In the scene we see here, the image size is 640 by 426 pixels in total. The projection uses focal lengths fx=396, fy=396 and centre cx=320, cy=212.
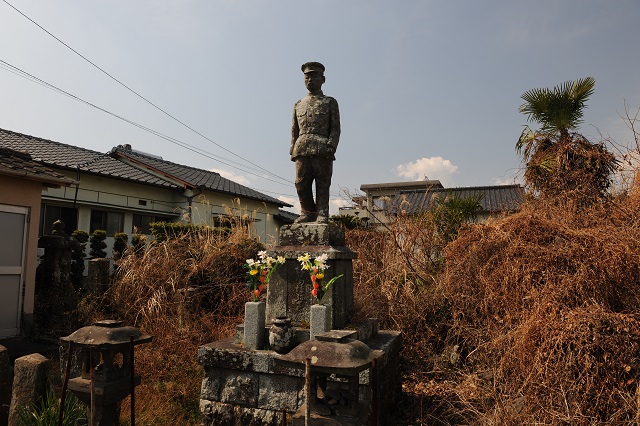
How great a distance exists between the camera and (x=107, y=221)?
1293cm

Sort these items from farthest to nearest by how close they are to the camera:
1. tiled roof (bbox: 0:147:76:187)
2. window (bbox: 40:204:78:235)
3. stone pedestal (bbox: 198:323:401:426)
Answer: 1. window (bbox: 40:204:78:235)
2. tiled roof (bbox: 0:147:76:187)
3. stone pedestal (bbox: 198:323:401:426)

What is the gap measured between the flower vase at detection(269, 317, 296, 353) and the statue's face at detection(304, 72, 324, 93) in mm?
3058

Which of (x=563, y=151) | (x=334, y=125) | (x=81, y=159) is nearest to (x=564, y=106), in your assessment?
(x=563, y=151)

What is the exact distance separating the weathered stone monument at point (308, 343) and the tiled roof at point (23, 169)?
4778 mm

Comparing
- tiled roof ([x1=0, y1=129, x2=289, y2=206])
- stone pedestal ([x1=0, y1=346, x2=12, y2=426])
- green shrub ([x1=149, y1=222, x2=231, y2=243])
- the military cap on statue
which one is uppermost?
tiled roof ([x1=0, y1=129, x2=289, y2=206])

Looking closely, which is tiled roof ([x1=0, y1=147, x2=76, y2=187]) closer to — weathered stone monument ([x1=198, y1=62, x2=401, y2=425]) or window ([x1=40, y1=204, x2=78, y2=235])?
window ([x1=40, y1=204, x2=78, y2=235])

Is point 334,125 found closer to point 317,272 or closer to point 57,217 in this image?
point 317,272

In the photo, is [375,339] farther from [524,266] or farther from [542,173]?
[542,173]

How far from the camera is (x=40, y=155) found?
40.0ft

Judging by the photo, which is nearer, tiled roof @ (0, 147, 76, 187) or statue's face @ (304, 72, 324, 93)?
statue's face @ (304, 72, 324, 93)

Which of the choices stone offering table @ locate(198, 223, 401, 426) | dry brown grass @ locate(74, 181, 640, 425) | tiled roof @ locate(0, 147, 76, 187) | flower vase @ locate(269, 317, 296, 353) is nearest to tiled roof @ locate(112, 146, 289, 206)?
tiled roof @ locate(0, 147, 76, 187)

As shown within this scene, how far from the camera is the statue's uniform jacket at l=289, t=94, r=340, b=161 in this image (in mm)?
5145

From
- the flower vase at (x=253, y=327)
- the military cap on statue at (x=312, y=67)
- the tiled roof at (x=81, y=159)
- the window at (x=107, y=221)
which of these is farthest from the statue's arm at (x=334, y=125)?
the window at (x=107, y=221)

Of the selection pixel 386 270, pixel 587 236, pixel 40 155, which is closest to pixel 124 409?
pixel 386 270
